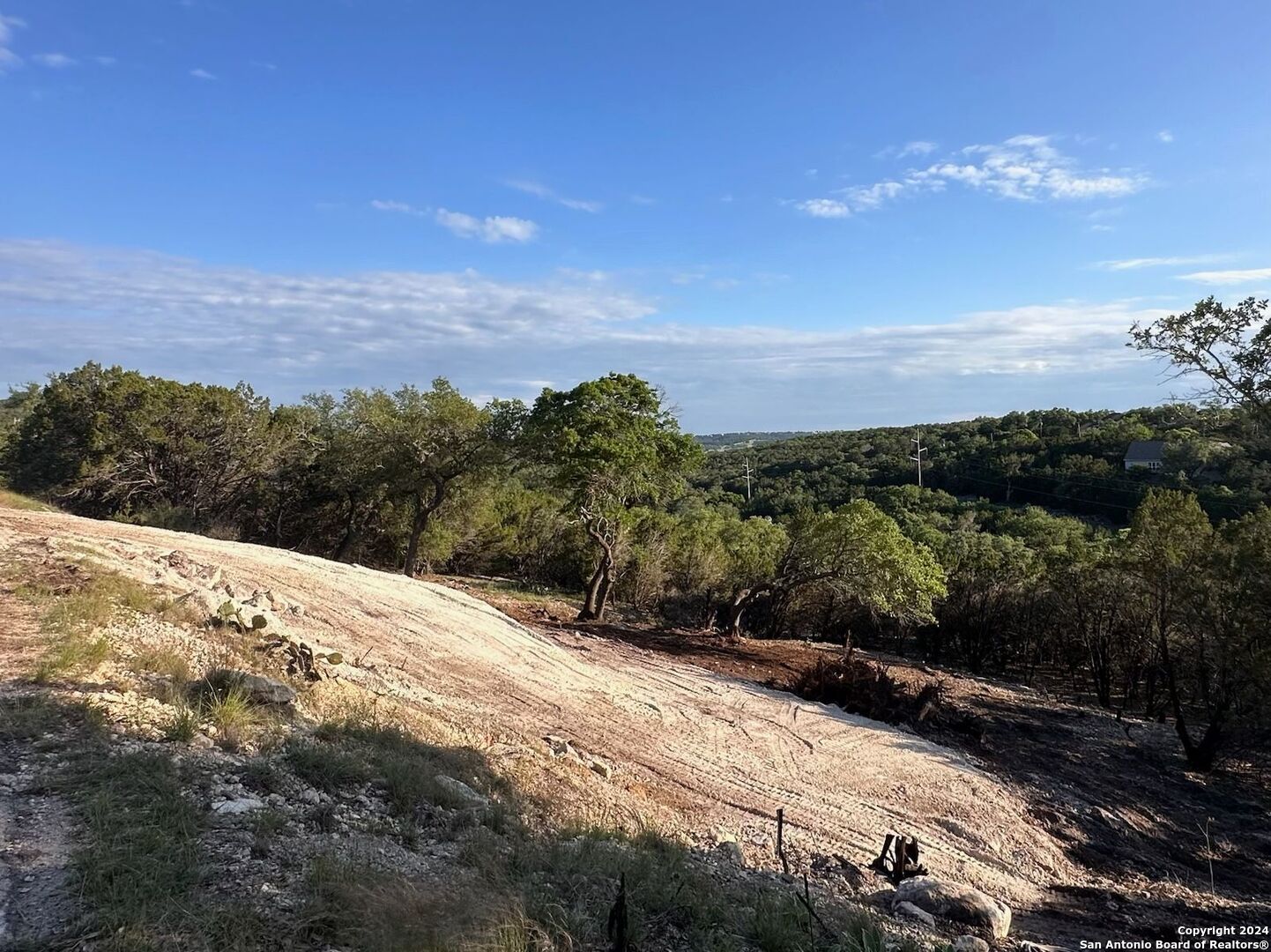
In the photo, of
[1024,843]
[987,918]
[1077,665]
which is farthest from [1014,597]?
[987,918]

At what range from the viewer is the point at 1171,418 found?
397 inches

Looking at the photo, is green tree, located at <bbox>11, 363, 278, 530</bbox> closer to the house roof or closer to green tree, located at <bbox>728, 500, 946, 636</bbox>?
green tree, located at <bbox>728, 500, 946, 636</bbox>

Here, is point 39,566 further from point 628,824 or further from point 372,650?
point 628,824

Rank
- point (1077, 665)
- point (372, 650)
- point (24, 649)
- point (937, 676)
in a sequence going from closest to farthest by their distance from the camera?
point (24, 649) < point (372, 650) < point (937, 676) < point (1077, 665)

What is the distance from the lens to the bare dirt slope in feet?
26.1

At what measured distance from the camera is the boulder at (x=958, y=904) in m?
5.26

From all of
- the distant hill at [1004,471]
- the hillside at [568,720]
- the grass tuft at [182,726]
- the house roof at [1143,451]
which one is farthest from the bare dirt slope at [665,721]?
the house roof at [1143,451]

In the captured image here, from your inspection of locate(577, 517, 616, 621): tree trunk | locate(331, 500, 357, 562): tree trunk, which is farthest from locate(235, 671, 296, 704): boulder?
locate(331, 500, 357, 562): tree trunk

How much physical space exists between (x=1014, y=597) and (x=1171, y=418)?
48.0 ft

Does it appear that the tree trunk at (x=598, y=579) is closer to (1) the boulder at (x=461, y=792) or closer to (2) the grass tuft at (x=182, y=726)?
(1) the boulder at (x=461, y=792)

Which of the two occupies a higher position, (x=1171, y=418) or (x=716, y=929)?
(x=1171, y=418)

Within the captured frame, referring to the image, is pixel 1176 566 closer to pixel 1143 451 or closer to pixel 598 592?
pixel 598 592

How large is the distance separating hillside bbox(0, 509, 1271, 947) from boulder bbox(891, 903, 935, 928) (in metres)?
0.40

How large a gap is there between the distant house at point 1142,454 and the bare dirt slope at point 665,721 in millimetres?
50607
